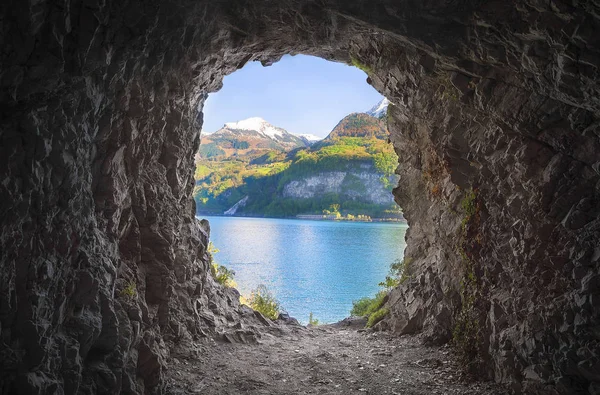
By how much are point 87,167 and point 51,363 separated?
2723 millimetres

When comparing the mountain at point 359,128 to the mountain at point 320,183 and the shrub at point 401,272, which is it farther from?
the shrub at point 401,272

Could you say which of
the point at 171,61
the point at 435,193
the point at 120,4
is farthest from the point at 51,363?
the point at 435,193

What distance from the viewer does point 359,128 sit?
11731 cm

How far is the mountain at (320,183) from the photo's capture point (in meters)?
108

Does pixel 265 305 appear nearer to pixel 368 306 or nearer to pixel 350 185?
pixel 368 306

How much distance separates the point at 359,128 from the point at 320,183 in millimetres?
19145

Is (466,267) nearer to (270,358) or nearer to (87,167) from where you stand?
(270,358)

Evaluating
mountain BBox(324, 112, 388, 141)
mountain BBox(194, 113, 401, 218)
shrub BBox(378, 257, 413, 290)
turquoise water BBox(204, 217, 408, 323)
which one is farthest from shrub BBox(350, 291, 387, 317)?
mountain BBox(324, 112, 388, 141)

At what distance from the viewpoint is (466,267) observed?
9.86 metres

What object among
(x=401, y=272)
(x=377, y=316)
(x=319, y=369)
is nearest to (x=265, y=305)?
(x=377, y=316)

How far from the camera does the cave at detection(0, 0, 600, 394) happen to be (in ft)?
15.4

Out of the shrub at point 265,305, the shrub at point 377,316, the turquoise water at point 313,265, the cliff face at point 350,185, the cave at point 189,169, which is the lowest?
the turquoise water at point 313,265

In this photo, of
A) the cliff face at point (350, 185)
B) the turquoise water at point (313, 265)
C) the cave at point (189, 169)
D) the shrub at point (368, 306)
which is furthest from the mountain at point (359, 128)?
the cave at point (189, 169)

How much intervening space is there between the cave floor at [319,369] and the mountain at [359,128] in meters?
95.5
